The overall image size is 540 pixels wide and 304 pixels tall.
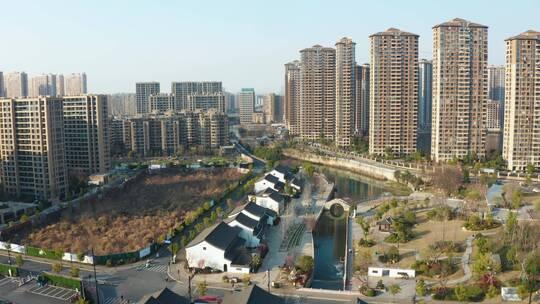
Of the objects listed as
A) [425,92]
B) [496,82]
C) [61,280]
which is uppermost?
[496,82]

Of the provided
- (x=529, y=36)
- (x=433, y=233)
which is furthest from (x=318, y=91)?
(x=433, y=233)

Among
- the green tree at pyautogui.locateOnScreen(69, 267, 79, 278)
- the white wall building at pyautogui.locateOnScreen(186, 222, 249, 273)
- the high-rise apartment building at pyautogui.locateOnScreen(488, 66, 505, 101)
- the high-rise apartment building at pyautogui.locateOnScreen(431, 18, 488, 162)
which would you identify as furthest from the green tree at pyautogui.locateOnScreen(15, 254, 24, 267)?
the high-rise apartment building at pyautogui.locateOnScreen(488, 66, 505, 101)

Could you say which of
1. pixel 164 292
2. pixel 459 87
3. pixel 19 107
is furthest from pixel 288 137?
pixel 164 292

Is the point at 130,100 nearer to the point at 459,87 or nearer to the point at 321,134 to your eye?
the point at 321,134

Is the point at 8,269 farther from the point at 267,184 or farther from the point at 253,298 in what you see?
the point at 267,184

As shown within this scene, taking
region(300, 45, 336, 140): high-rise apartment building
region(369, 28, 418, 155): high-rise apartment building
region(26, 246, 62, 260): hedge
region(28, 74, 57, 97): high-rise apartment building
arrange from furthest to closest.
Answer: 1. region(28, 74, 57, 97): high-rise apartment building
2. region(300, 45, 336, 140): high-rise apartment building
3. region(369, 28, 418, 155): high-rise apartment building
4. region(26, 246, 62, 260): hedge

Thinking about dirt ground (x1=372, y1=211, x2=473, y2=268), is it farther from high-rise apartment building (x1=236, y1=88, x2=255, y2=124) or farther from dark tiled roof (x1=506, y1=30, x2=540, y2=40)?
high-rise apartment building (x1=236, y1=88, x2=255, y2=124)
